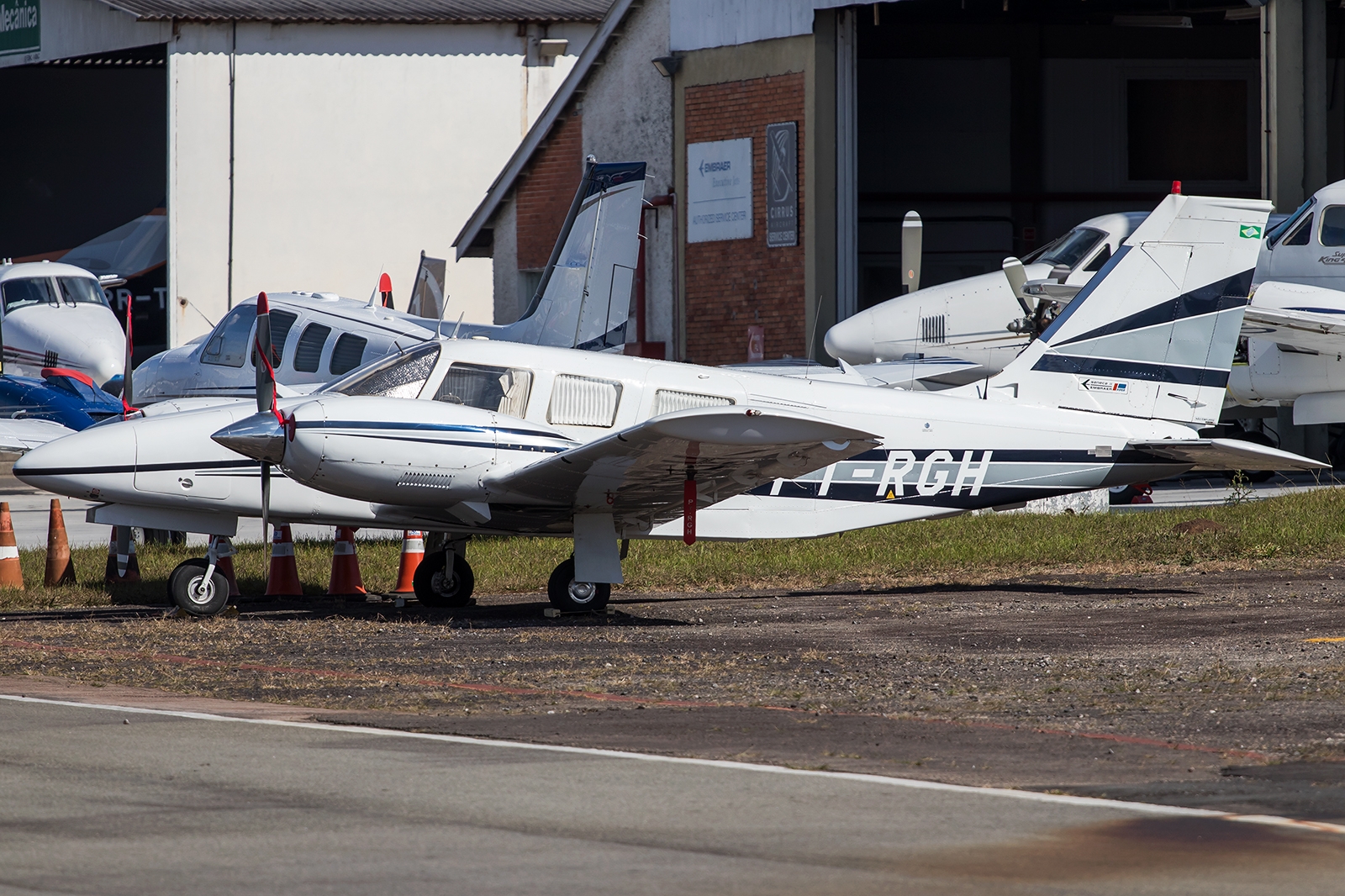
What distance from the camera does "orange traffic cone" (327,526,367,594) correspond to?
14227mm

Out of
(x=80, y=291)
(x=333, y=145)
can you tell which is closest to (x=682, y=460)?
(x=80, y=291)

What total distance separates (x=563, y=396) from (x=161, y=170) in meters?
42.2

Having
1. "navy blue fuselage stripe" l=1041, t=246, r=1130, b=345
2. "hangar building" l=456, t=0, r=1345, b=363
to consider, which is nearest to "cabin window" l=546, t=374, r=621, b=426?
"navy blue fuselage stripe" l=1041, t=246, r=1130, b=345

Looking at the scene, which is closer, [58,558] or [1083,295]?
[1083,295]

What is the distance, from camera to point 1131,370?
45.1 feet

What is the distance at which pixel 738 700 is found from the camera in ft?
27.7

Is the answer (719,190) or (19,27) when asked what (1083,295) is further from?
(19,27)

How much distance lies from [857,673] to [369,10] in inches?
1363

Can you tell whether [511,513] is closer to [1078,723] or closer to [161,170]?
[1078,723]

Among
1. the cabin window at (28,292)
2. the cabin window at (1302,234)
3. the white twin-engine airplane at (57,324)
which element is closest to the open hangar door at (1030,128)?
the cabin window at (1302,234)

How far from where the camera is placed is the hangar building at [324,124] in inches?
1567

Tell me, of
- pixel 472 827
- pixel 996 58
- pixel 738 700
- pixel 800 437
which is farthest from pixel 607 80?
pixel 472 827

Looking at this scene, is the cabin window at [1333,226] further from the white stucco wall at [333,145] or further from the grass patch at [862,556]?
the white stucco wall at [333,145]

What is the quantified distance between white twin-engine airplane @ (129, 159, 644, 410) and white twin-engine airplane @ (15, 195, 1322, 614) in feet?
5.88
